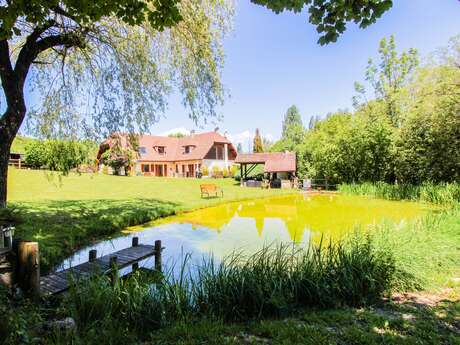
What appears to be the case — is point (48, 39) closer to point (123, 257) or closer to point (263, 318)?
point (123, 257)

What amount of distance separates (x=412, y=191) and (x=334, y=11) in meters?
16.3

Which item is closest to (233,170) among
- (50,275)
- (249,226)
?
(249,226)

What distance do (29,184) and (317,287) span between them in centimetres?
2058

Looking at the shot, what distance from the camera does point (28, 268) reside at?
3762 millimetres

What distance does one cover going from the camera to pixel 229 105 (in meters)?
8.96

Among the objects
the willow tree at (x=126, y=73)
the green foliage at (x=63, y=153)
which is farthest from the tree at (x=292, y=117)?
the green foliage at (x=63, y=153)

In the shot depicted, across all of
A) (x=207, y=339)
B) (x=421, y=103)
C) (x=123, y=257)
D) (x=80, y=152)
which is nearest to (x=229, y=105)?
(x=80, y=152)

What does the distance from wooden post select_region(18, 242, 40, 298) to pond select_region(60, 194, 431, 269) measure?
212 centimetres

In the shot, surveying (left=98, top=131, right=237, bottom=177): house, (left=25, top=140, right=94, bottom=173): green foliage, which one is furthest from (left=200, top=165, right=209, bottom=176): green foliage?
(left=25, top=140, right=94, bottom=173): green foliage

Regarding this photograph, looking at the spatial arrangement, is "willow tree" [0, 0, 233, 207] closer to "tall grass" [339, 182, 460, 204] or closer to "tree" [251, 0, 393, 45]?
"tree" [251, 0, 393, 45]

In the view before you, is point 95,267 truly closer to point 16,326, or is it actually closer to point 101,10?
point 16,326

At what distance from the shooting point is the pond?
7297 mm

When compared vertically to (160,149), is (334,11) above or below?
below

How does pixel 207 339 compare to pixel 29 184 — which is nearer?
pixel 207 339
